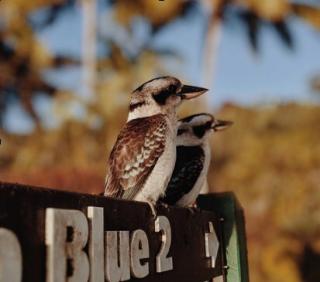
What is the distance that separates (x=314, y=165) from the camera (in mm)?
19422

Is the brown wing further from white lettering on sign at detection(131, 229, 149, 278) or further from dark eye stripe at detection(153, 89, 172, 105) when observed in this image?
white lettering on sign at detection(131, 229, 149, 278)

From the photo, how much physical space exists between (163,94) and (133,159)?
0.43 metres

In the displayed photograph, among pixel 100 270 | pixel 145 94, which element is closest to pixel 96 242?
pixel 100 270

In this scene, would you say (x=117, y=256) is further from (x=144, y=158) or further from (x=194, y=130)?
(x=194, y=130)

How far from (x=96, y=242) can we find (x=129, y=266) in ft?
0.82

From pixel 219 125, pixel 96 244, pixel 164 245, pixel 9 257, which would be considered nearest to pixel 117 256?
pixel 96 244

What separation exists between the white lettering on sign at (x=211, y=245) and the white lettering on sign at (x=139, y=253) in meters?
0.74

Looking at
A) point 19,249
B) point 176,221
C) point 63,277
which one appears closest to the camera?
point 19,249

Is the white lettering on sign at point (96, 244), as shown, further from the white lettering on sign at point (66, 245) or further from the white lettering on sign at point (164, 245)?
the white lettering on sign at point (164, 245)

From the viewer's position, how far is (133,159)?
3.19 meters

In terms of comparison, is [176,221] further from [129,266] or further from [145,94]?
[145,94]

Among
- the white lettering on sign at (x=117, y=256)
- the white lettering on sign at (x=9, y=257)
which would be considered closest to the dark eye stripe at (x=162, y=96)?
the white lettering on sign at (x=117, y=256)

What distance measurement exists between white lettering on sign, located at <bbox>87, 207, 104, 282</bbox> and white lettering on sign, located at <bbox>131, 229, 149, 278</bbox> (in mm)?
236

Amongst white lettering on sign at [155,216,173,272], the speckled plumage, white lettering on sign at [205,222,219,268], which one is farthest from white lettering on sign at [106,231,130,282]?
the speckled plumage
